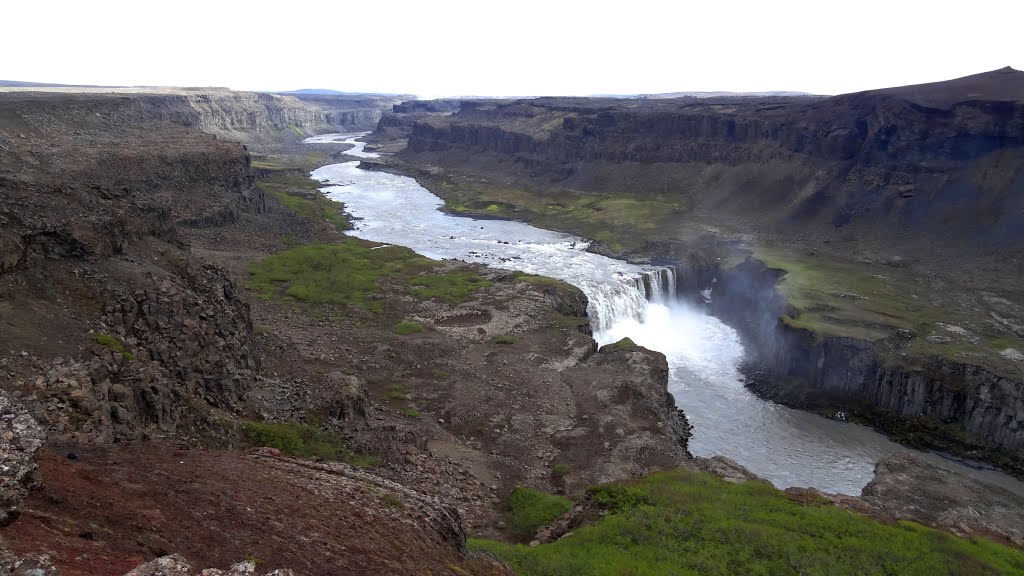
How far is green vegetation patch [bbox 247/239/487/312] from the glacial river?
1098 cm

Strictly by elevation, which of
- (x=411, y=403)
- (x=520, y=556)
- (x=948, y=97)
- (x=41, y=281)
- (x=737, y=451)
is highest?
(x=948, y=97)

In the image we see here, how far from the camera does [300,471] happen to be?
18.6 m

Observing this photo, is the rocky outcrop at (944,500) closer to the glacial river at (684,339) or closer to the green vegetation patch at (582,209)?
the glacial river at (684,339)

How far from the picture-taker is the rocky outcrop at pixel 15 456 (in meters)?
11.2

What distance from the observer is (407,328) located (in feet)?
174

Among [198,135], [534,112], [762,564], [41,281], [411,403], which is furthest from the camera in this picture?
[534,112]

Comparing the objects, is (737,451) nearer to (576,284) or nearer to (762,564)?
(762,564)

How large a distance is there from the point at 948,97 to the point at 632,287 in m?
60.7

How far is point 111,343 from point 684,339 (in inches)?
2039

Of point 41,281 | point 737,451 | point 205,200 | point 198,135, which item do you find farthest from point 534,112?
point 41,281

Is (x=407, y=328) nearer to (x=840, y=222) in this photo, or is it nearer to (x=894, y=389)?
(x=894, y=389)

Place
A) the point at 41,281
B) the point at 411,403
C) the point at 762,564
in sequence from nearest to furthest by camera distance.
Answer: the point at 762,564
the point at 41,281
the point at 411,403

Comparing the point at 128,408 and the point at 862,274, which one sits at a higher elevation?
the point at 128,408

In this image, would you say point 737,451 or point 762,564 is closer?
point 762,564
